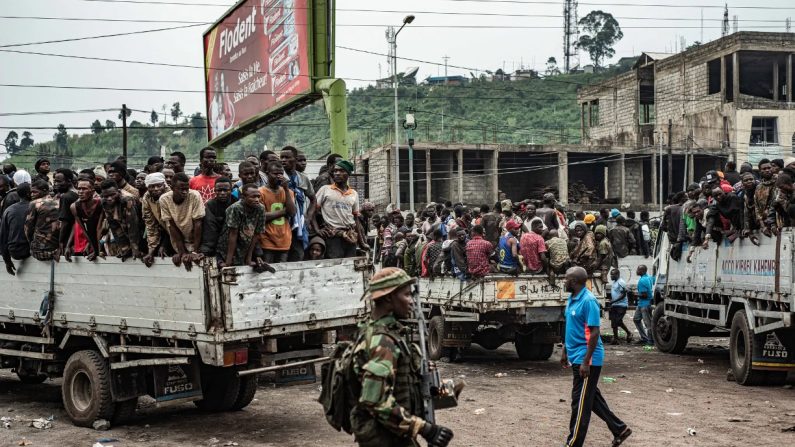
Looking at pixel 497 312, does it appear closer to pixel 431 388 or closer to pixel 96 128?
pixel 431 388

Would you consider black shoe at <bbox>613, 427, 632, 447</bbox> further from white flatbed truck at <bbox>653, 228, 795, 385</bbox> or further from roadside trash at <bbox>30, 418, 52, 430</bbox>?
roadside trash at <bbox>30, 418, 52, 430</bbox>

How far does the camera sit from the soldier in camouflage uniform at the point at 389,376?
4.40 meters

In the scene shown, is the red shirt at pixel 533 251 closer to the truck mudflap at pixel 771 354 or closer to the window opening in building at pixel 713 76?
the truck mudflap at pixel 771 354

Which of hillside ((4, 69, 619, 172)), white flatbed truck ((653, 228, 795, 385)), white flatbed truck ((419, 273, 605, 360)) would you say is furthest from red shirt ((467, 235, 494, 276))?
hillside ((4, 69, 619, 172))

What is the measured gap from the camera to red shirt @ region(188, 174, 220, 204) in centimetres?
958

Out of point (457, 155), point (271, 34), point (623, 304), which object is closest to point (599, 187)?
point (457, 155)

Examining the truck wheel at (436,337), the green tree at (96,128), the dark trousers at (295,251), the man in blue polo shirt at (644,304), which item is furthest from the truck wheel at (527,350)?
the green tree at (96,128)

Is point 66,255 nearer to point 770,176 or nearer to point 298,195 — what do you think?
point 298,195

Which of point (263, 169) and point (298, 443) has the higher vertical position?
point (263, 169)

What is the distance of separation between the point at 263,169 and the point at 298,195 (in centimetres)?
53

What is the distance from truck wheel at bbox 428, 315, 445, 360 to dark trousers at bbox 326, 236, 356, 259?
14.7 ft

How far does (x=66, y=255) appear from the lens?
955cm

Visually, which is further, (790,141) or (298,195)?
(790,141)

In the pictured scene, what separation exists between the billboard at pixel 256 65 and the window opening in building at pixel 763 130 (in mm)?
27945
